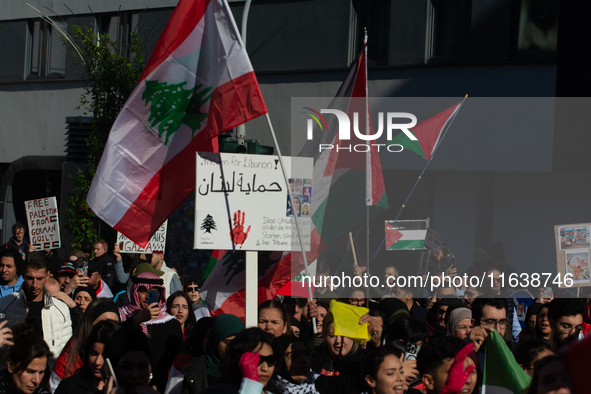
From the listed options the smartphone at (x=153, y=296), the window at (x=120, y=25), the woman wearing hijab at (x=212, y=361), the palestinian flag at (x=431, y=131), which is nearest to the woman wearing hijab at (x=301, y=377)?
the woman wearing hijab at (x=212, y=361)

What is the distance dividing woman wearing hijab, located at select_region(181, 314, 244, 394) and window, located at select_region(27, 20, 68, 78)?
1614 cm

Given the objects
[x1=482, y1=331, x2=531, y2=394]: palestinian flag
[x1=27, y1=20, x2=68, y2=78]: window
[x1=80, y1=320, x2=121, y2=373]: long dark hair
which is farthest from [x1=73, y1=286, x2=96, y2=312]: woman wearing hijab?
[x1=27, y1=20, x2=68, y2=78]: window

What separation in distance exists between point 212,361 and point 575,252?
5958 mm

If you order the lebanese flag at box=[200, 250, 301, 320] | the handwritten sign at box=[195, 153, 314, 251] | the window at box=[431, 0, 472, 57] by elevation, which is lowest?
the lebanese flag at box=[200, 250, 301, 320]

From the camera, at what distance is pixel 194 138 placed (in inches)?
247

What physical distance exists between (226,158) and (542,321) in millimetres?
3249

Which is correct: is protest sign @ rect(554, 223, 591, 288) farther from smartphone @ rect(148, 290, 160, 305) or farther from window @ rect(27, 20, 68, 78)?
window @ rect(27, 20, 68, 78)

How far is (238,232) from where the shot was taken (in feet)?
17.9

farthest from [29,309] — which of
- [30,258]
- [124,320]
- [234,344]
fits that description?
[234,344]

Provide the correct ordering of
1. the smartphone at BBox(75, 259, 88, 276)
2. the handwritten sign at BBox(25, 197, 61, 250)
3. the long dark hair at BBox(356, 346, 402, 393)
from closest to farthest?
the long dark hair at BBox(356, 346, 402, 393) → the smartphone at BBox(75, 259, 88, 276) → the handwritten sign at BBox(25, 197, 61, 250)

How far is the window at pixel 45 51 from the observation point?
62.2ft

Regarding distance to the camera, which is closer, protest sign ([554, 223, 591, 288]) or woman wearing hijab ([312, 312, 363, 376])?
woman wearing hijab ([312, 312, 363, 376])

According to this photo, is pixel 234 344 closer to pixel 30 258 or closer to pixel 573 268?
pixel 30 258

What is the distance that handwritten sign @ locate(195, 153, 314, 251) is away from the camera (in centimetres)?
539
